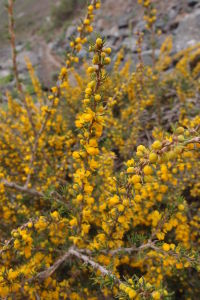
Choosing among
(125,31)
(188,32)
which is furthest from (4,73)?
(188,32)

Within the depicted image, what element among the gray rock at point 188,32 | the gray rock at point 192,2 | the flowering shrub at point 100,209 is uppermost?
the gray rock at point 192,2

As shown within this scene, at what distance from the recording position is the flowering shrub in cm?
154

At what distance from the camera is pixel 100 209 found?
95.3 inches

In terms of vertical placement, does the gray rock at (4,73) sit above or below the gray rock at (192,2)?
below

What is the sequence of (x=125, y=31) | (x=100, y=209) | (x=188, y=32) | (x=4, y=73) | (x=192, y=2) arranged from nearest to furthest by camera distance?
(x=100, y=209), (x=188, y=32), (x=192, y=2), (x=125, y=31), (x=4, y=73)

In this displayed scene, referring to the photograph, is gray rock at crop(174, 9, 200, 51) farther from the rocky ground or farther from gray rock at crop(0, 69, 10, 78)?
gray rock at crop(0, 69, 10, 78)

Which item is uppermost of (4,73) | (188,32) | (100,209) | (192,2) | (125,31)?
(192,2)

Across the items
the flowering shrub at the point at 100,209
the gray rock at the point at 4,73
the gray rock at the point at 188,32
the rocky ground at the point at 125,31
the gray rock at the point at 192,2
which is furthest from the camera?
the gray rock at the point at 4,73

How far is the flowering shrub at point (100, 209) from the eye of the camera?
5.06 feet

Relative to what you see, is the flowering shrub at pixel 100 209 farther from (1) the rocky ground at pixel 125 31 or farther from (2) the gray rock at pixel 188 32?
(2) the gray rock at pixel 188 32

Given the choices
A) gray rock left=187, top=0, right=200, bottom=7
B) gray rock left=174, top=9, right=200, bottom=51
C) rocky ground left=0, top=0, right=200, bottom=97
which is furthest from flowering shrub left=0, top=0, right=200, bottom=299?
gray rock left=187, top=0, right=200, bottom=7

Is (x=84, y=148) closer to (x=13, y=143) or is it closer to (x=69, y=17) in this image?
(x=13, y=143)

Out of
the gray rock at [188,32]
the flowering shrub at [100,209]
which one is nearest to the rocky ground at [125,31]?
the gray rock at [188,32]

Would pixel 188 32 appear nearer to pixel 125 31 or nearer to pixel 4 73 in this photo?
pixel 125 31
